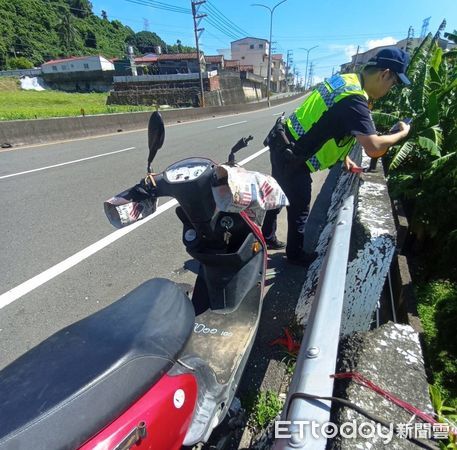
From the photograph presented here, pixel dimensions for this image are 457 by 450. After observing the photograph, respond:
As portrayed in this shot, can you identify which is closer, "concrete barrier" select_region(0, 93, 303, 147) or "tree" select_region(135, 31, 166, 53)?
"concrete barrier" select_region(0, 93, 303, 147)

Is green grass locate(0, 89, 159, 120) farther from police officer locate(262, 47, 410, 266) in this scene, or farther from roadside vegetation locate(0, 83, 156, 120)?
police officer locate(262, 47, 410, 266)

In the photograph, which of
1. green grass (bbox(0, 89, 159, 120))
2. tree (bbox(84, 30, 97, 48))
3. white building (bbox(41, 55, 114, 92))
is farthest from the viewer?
tree (bbox(84, 30, 97, 48))

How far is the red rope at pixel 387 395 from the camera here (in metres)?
0.83

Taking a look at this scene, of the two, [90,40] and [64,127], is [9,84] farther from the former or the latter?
[64,127]

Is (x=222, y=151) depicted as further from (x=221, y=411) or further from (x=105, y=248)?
(x=221, y=411)

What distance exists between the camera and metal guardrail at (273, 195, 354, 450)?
2.27 feet

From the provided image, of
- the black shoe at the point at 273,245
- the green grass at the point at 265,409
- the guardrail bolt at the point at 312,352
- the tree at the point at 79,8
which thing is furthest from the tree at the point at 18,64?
the guardrail bolt at the point at 312,352

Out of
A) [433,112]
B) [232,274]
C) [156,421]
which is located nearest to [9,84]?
[433,112]

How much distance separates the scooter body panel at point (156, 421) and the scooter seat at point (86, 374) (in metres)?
0.03

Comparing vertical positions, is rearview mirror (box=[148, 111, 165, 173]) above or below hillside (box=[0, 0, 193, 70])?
below

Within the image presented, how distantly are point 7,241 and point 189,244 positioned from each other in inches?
118

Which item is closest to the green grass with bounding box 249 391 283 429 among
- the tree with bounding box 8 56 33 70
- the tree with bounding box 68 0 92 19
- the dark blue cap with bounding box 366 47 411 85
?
the dark blue cap with bounding box 366 47 411 85

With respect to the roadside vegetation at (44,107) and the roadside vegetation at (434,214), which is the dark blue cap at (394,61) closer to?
the roadside vegetation at (434,214)

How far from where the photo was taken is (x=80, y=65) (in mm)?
61875
